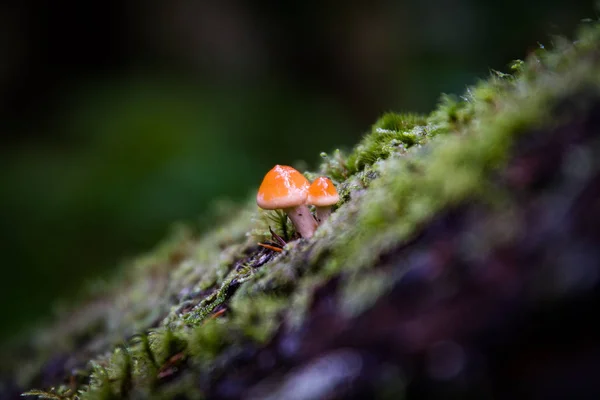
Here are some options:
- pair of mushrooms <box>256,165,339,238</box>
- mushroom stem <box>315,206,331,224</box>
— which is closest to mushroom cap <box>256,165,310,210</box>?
pair of mushrooms <box>256,165,339,238</box>

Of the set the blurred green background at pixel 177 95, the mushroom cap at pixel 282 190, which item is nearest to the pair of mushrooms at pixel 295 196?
the mushroom cap at pixel 282 190

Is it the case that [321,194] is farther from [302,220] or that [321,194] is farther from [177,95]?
[177,95]

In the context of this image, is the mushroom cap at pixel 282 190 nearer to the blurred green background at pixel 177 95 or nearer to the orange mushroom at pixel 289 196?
the orange mushroom at pixel 289 196

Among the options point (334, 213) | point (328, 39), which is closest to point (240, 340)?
point (334, 213)

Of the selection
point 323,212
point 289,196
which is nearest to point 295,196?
point 289,196

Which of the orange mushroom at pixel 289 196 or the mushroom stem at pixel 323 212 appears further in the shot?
the mushroom stem at pixel 323 212

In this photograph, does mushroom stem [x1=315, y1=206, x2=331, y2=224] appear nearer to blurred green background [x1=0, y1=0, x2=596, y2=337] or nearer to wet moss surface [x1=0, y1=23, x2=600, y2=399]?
wet moss surface [x1=0, y1=23, x2=600, y2=399]
